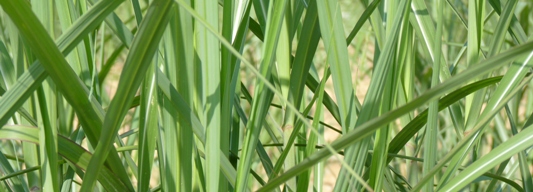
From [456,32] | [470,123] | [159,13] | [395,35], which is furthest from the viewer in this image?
[456,32]

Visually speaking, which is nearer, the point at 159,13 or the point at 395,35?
the point at 159,13

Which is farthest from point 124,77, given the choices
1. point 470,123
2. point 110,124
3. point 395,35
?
point 470,123

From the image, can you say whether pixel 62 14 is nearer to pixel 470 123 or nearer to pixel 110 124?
pixel 110 124

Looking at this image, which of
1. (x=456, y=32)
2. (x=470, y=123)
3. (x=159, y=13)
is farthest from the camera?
(x=456, y=32)

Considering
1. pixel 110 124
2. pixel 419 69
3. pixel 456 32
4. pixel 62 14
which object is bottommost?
pixel 110 124

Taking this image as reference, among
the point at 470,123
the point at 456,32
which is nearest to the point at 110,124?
the point at 470,123

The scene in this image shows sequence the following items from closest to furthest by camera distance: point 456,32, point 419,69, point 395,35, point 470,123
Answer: point 395,35
point 470,123
point 419,69
point 456,32

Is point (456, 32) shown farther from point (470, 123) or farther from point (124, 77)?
point (124, 77)

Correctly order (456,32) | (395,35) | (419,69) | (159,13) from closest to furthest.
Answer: (159,13)
(395,35)
(419,69)
(456,32)

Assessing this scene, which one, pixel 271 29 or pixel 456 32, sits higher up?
pixel 456 32
